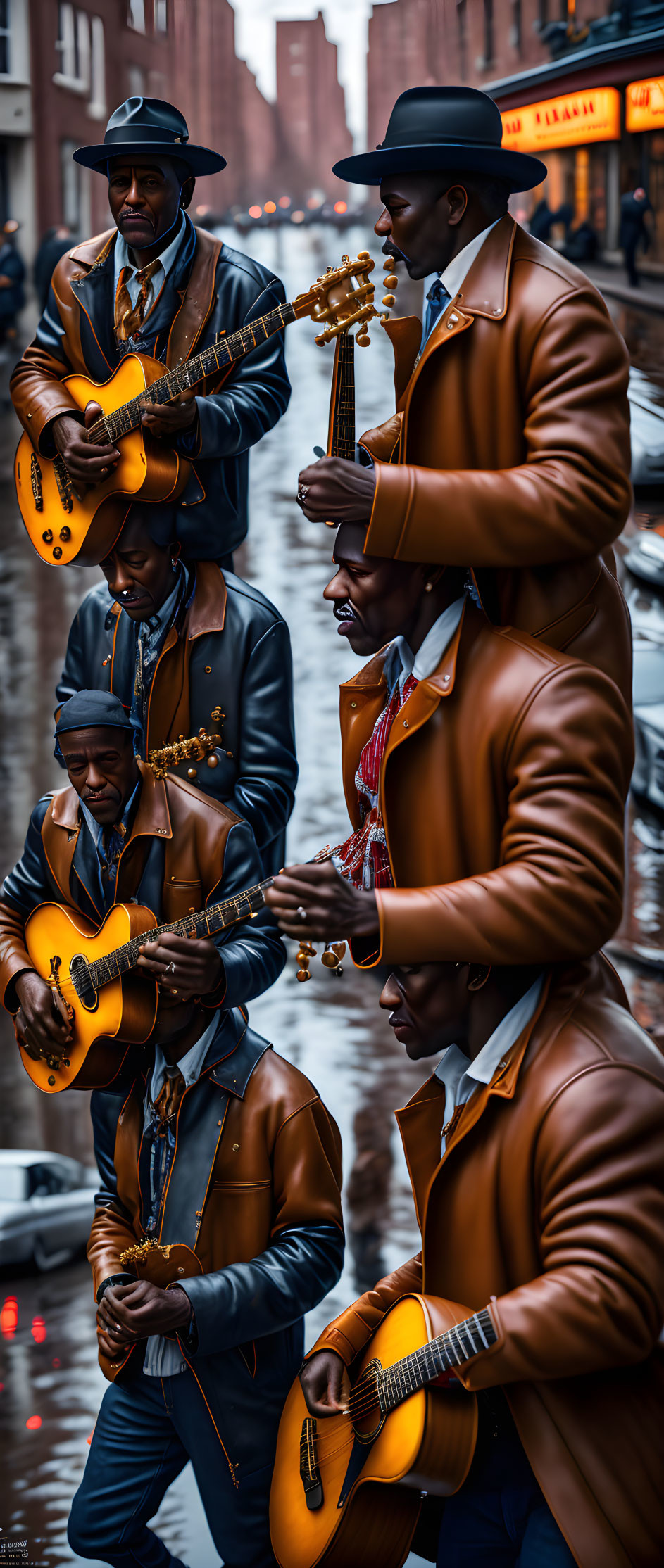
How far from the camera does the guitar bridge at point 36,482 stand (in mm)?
3373

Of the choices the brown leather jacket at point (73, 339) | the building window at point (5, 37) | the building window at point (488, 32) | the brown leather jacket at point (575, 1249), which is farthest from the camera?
the building window at point (5, 37)

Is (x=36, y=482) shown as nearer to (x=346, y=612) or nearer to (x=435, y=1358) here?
(x=346, y=612)

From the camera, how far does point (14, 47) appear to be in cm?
→ 923

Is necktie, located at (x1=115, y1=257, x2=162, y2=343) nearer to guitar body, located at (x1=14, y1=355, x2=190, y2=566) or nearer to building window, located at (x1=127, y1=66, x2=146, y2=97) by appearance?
guitar body, located at (x1=14, y1=355, x2=190, y2=566)

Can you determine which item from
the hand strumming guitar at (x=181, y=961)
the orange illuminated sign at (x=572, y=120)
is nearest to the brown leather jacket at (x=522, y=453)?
the hand strumming guitar at (x=181, y=961)

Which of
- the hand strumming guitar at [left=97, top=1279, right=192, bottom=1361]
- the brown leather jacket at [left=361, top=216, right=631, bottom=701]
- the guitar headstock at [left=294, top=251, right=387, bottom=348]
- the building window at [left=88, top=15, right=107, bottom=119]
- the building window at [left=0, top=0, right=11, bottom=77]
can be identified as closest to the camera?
the brown leather jacket at [left=361, top=216, right=631, bottom=701]

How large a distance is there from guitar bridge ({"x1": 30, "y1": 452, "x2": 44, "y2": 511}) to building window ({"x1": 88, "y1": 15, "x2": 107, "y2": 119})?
5.35 meters

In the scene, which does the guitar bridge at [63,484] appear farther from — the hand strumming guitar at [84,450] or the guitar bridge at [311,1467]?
the guitar bridge at [311,1467]

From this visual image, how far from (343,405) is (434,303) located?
0.24m

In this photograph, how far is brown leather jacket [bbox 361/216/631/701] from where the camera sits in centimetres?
242

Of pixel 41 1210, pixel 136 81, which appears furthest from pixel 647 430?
pixel 41 1210

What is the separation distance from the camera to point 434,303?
2656 mm

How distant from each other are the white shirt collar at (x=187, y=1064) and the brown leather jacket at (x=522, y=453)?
1.19 metres

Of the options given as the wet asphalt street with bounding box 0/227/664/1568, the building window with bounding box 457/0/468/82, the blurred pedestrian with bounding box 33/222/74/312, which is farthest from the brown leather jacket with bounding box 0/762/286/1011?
the blurred pedestrian with bounding box 33/222/74/312
